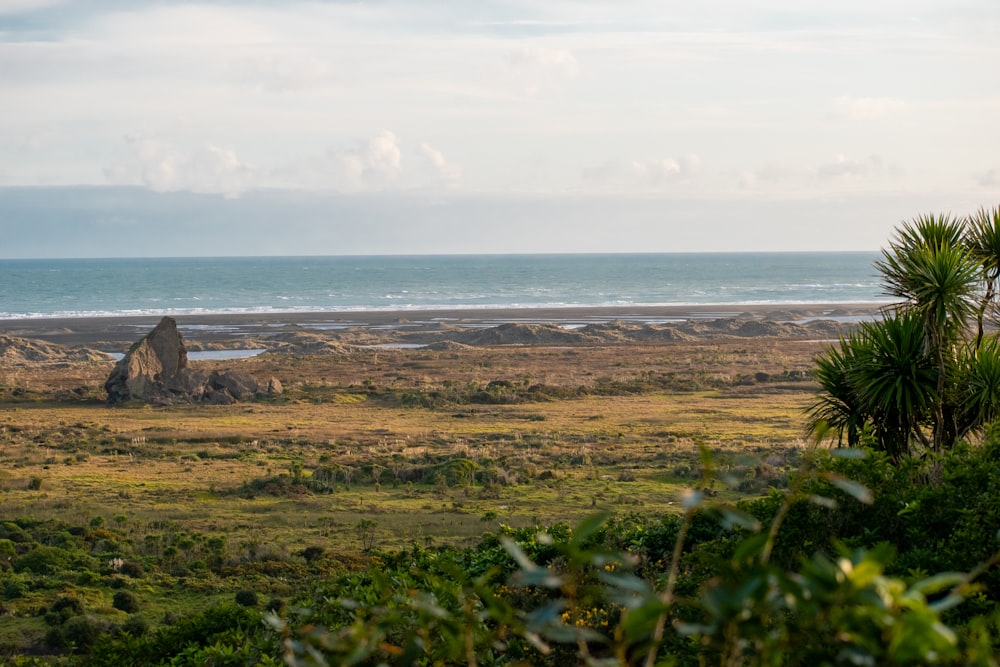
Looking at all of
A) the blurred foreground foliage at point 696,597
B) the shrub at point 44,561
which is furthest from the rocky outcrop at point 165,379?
the blurred foreground foliage at point 696,597

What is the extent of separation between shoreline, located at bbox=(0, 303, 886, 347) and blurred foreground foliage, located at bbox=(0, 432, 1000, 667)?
78.5m

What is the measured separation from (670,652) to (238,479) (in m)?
22.9

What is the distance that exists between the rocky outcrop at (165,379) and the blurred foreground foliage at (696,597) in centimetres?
3200

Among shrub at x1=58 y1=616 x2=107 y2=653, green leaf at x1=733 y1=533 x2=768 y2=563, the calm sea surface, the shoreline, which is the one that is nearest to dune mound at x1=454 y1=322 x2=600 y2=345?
the shoreline

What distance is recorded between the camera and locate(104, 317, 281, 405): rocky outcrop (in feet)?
151

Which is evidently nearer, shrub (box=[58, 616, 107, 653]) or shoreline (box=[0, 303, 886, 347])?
shrub (box=[58, 616, 107, 653])

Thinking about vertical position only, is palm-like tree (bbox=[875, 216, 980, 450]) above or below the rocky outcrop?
above

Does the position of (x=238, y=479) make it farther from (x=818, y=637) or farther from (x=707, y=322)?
(x=707, y=322)

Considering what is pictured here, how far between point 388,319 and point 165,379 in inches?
2451

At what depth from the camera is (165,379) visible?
152 feet

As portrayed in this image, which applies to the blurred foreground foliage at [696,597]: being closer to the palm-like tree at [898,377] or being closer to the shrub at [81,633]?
the shrub at [81,633]

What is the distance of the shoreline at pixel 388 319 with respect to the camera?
9188 cm

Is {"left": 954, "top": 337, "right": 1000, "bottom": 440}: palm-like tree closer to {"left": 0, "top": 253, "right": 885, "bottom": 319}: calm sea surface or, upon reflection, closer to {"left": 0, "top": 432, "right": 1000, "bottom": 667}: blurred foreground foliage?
{"left": 0, "top": 432, "right": 1000, "bottom": 667}: blurred foreground foliage

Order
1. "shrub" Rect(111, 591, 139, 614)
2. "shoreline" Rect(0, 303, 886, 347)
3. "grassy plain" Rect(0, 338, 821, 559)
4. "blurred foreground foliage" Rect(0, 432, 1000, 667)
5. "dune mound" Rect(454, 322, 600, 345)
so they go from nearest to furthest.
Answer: "blurred foreground foliage" Rect(0, 432, 1000, 667), "shrub" Rect(111, 591, 139, 614), "grassy plain" Rect(0, 338, 821, 559), "dune mound" Rect(454, 322, 600, 345), "shoreline" Rect(0, 303, 886, 347)
